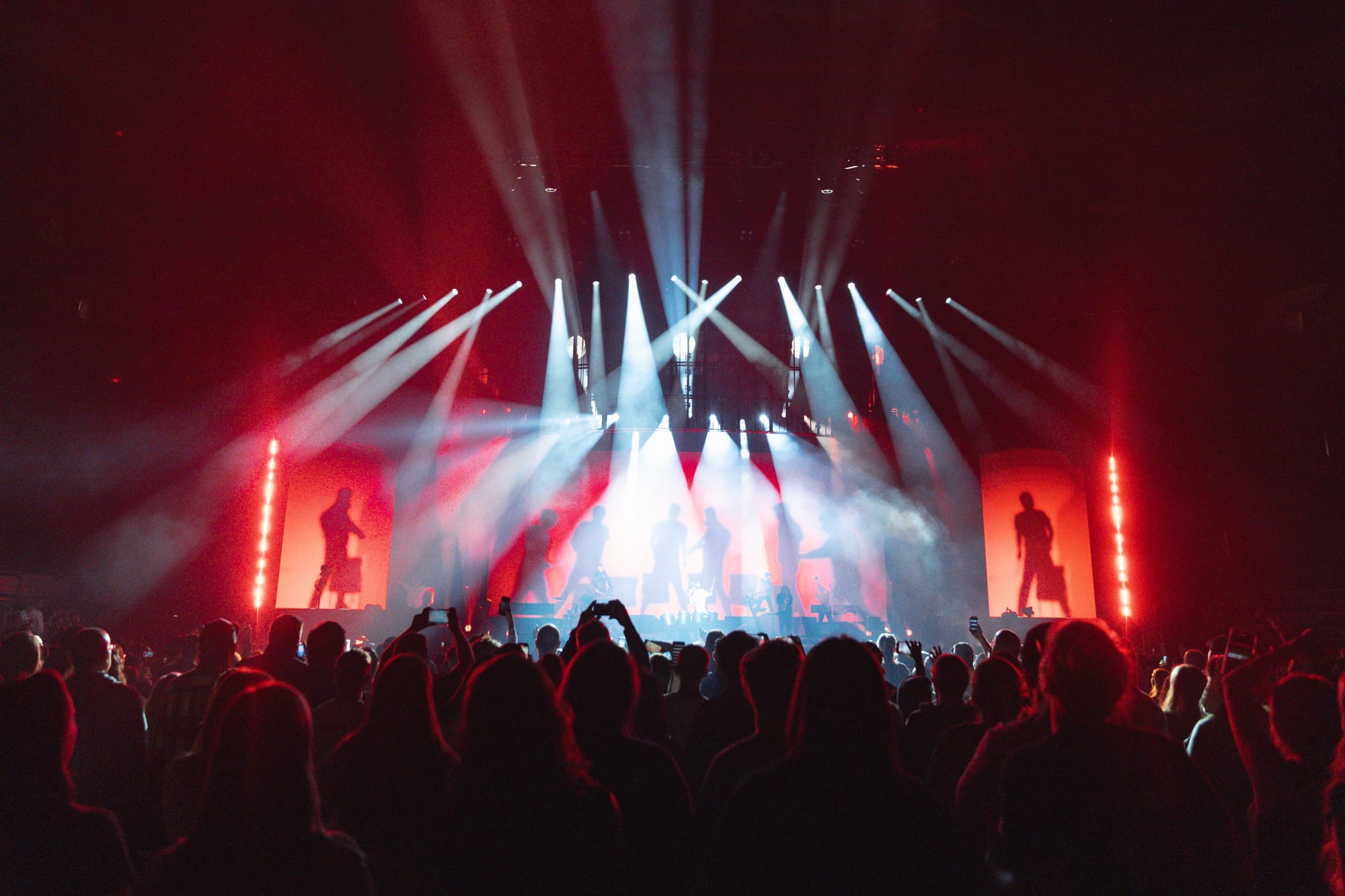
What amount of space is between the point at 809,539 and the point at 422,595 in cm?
756

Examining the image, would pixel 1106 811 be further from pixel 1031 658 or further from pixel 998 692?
pixel 1031 658

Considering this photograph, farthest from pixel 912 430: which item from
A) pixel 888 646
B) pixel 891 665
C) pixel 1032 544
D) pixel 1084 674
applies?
pixel 1084 674

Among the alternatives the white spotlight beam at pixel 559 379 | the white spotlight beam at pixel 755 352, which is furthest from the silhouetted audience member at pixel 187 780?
the white spotlight beam at pixel 755 352

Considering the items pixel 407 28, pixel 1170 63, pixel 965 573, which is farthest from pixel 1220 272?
pixel 407 28

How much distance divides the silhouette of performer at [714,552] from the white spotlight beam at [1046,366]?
630 cm

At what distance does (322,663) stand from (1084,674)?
2.96m

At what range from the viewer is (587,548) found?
16.1 metres

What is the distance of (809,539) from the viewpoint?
635 inches

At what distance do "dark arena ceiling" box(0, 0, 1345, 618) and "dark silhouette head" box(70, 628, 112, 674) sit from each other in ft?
24.1

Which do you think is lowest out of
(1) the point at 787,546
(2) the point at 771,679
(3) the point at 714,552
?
(2) the point at 771,679

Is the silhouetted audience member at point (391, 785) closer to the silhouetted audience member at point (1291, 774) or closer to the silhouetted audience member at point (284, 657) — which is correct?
the silhouetted audience member at point (284, 657)

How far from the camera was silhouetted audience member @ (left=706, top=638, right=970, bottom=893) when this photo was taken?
1544mm

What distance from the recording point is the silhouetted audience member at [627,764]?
2.02 meters

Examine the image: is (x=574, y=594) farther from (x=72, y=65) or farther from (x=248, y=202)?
(x=72, y=65)
